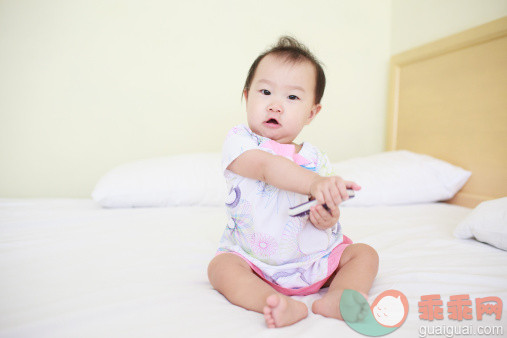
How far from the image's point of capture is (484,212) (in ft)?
3.12

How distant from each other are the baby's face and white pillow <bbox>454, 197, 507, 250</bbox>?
560 millimetres

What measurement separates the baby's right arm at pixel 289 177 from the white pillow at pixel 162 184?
762mm

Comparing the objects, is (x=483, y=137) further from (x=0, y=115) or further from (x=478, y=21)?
(x=0, y=115)

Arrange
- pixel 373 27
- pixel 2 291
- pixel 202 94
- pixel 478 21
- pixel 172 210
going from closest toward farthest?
pixel 2 291, pixel 172 210, pixel 478 21, pixel 202 94, pixel 373 27

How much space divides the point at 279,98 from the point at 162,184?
805mm

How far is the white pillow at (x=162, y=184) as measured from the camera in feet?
4.50

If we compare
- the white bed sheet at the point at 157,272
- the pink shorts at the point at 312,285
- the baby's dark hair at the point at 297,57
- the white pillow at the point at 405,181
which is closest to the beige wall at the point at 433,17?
the white pillow at the point at 405,181

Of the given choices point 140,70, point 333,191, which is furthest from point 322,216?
point 140,70

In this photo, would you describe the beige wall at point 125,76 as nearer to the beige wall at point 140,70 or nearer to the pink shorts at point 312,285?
the beige wall at point 140,70

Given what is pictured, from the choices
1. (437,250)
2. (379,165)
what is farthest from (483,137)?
(437,250)

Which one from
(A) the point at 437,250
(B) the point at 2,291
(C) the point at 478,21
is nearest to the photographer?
(B) the point at 2,291

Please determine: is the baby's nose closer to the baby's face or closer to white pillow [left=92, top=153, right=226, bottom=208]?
the baby's face

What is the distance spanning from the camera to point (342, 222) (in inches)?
47.6

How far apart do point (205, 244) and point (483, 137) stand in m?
1.26
